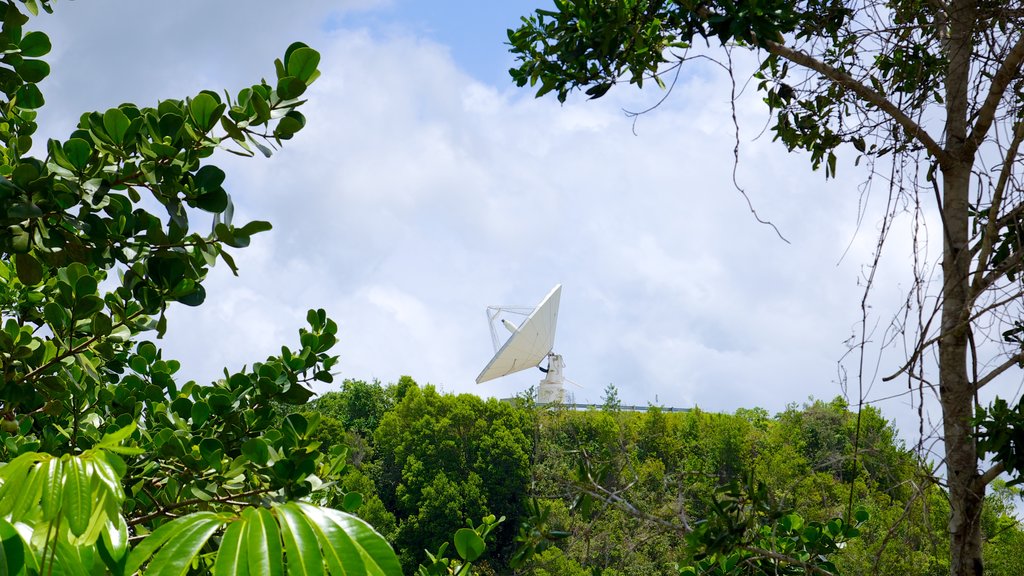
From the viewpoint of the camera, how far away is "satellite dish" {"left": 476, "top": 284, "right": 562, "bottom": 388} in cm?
2597

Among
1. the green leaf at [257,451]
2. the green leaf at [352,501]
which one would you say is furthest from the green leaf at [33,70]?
the green leaf at [352,501]

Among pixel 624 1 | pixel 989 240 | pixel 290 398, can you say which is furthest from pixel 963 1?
pixel 290 398

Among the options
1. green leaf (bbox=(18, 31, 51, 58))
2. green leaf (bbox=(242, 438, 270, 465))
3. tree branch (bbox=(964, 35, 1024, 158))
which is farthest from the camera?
tree branch (bbox=(964, 35, 1024, 158))

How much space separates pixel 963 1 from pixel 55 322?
9.44ft

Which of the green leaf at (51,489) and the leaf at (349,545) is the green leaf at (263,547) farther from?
the green leaf at (51,489)

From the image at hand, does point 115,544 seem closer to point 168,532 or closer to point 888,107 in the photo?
point 168,532

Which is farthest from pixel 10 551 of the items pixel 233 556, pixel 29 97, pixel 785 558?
pixel 785 558

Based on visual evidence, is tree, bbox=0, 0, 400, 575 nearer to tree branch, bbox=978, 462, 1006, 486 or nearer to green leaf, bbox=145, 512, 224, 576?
green leaf, bbox=145, 512, 224, 576

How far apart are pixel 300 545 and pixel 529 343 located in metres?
26.1

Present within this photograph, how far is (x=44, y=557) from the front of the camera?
0.88 meters

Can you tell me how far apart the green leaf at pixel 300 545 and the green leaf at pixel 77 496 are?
7.9 inches

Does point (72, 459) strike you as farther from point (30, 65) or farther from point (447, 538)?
point (447, 538)

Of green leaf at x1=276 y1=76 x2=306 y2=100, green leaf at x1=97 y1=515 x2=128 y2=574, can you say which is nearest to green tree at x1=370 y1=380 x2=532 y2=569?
green leaf at x1=276 y1=76 x2=306 y2=100

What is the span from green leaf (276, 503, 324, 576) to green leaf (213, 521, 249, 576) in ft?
0.13
